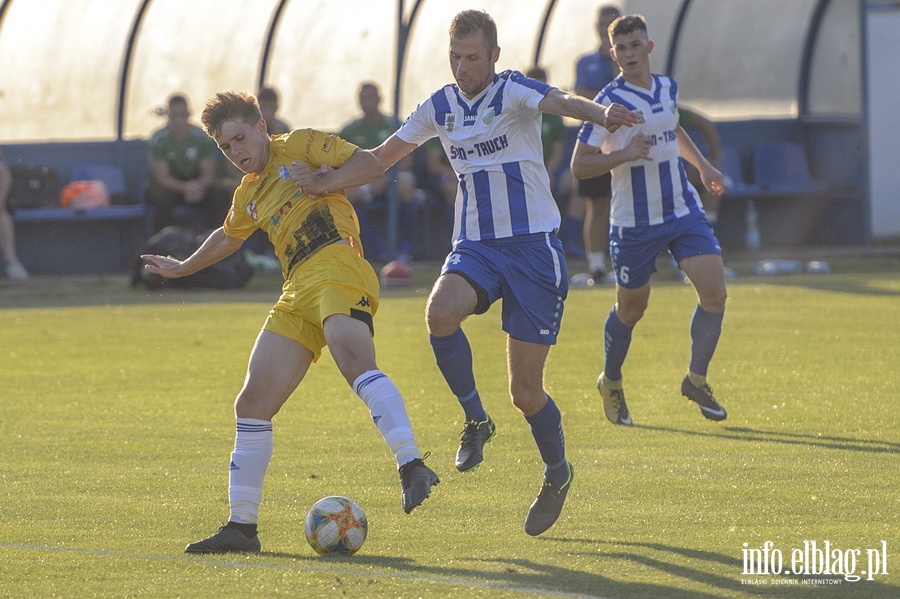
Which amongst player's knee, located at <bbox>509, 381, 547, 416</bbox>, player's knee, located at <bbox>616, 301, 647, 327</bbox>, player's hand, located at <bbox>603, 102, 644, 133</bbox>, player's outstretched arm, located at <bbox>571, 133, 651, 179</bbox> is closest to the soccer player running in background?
player's knee, located at <bbox>509, 381, 547, 416</bbox>

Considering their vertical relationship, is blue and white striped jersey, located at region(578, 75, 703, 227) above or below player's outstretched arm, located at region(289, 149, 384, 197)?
below

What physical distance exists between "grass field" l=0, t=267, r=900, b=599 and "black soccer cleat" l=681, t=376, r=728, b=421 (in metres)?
0.07

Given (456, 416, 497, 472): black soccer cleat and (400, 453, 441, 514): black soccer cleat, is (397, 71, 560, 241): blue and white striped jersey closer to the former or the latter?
(456, 416, 497, 472): black soccer cleat

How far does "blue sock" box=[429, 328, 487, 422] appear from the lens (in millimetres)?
6059

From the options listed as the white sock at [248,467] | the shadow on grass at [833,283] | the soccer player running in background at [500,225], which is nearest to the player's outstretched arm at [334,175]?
the soccer player running in background at [500,225]

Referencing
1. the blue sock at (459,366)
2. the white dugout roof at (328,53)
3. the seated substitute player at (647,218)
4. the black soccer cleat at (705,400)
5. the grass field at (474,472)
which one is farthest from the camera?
the white dugout roof at (328,53)

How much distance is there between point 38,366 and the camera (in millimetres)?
10625

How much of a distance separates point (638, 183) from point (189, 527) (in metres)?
3.41

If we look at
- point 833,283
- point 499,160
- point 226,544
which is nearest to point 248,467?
point 226,544

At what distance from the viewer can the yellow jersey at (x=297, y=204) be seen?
5.65 m

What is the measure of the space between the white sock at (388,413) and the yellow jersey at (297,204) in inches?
21.4

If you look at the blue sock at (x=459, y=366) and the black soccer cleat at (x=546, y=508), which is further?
the blue sock at (x=459, y=366)

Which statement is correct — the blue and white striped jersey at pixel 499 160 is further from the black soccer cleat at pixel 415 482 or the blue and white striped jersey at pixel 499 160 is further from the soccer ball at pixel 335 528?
the soccer ball at pixel 335 528

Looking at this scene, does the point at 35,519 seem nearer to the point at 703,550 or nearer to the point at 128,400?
the point at 703,550
